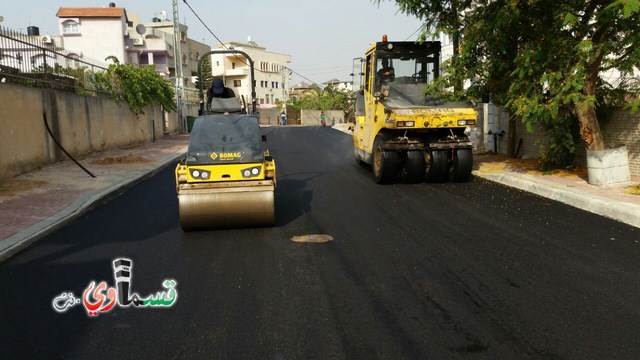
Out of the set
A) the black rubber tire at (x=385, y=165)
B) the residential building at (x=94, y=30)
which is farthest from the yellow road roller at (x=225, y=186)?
the residential building at (x=94, y=30)

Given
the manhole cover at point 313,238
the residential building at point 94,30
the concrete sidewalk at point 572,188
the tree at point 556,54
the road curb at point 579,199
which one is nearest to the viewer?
the manhole cover at point 313,238

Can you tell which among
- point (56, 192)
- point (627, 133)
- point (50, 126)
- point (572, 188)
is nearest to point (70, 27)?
point (50, 126)

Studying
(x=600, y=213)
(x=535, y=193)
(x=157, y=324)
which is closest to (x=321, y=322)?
(x=157, y=324)

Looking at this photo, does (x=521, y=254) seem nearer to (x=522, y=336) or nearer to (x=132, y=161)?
(x=522, y=336)

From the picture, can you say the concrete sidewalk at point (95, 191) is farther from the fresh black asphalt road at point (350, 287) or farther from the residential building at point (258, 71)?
the residential building at point (258, 71)

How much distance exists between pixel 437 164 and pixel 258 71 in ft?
249

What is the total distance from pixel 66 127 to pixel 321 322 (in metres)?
13.8

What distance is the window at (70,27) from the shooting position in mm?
53844

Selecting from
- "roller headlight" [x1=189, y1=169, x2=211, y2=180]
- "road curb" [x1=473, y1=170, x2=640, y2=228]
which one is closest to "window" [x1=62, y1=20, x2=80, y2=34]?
"road curb" [x1=473, y1=170, x2=640, y2=228]

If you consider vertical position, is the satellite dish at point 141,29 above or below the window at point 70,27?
above

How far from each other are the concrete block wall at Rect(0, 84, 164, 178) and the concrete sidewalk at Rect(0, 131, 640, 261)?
16.8 inches

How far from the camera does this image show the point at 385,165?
11.2m

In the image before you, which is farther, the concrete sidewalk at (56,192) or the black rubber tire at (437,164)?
the black rubber tire at (437,164)

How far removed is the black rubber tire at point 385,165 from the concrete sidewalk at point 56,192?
6026 millimetres
